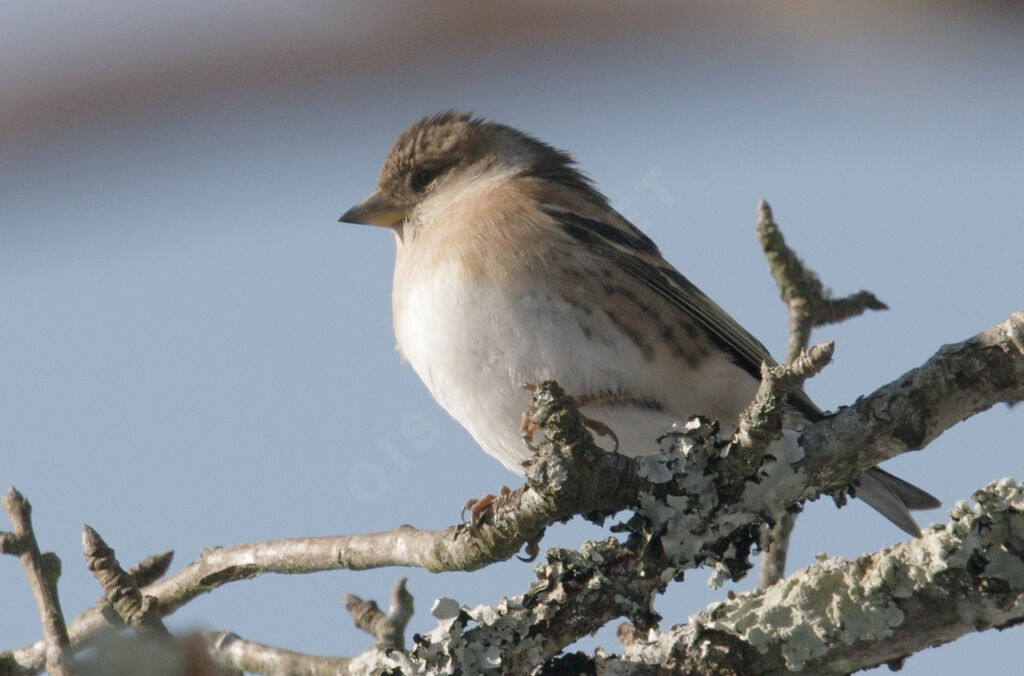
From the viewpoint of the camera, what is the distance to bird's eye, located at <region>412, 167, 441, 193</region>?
21.0 ft

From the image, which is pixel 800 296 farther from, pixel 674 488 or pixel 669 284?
pixel 674 488

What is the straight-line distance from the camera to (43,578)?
12.5 ft

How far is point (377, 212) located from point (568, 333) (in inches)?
76.3

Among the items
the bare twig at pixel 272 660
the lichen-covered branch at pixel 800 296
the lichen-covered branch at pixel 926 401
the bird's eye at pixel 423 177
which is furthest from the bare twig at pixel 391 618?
the bird's eye at pixel 423 177

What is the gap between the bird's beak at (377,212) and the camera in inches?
247

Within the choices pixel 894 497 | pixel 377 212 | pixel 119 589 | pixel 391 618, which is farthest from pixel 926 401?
pixel 377 212

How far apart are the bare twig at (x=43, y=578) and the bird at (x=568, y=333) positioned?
1.78m

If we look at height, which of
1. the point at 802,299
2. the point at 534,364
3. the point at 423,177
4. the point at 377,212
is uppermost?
the point at 423,177

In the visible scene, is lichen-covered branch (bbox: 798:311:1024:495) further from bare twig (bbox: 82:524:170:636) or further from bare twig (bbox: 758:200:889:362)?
bare twig (bbox: 82:524:170:636)

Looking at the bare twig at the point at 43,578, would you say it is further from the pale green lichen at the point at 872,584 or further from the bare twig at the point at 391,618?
the pale green lichen at the point at 872,584

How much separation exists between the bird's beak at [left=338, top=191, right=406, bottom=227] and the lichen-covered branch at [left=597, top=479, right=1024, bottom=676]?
3375mm

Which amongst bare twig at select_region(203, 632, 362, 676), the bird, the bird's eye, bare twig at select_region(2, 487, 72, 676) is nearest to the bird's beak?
the bird's eye

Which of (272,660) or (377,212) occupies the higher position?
(377,212)

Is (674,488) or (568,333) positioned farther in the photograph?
(568,333)
